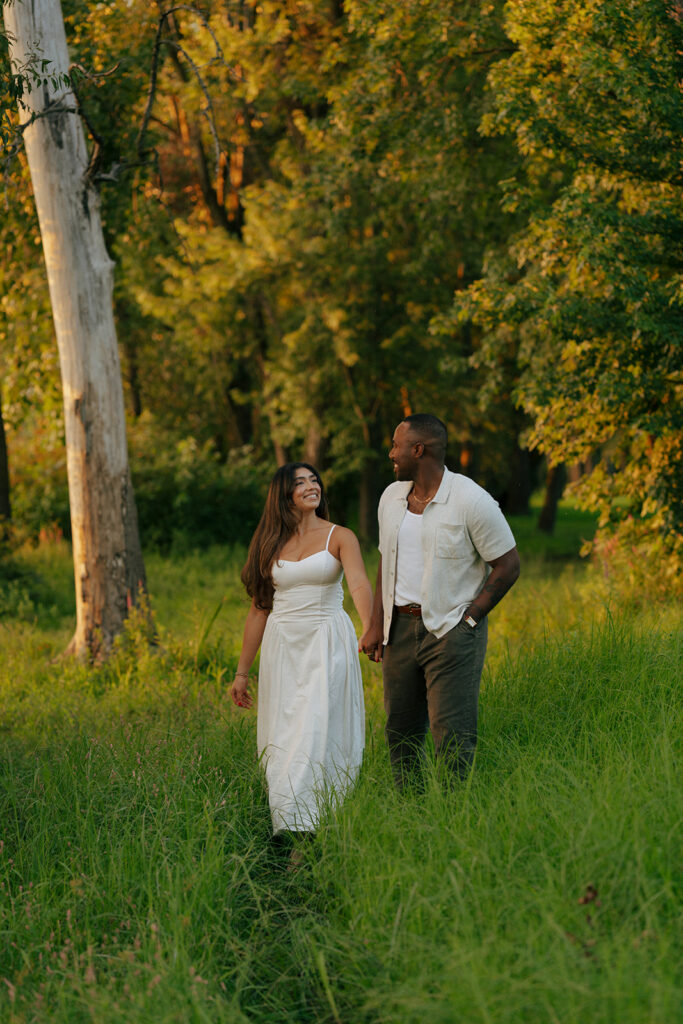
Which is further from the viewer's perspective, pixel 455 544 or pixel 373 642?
pixel 373 642

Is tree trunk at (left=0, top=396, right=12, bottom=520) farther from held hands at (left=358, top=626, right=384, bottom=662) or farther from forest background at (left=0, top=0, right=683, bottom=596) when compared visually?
held hands at (left=358, top=626, right=384, bottom=662)

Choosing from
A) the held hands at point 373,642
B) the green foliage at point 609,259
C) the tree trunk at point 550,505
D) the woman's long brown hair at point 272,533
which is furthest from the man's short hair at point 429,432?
the tree trunk at point 550,505

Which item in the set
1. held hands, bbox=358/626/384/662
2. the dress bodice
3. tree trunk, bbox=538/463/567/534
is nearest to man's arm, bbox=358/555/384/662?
held hands, bbox=358/626/384/662

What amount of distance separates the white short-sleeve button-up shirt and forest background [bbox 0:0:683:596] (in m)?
4.53

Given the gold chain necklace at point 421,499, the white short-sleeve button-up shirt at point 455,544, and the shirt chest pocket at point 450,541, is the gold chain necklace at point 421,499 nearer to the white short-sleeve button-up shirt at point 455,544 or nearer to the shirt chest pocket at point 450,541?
the white short-sleeve button-up shirt at point 455,544

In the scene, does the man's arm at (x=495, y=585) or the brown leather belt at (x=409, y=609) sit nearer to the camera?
the man's arm at (x=495, y=585)

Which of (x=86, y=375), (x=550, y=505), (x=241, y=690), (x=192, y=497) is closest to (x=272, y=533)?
(x=241, y=690)

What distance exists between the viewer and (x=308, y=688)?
488cm

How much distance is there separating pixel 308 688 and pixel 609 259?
18.2 feet

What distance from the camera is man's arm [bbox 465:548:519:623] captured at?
4.77m

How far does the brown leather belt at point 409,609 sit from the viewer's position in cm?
490

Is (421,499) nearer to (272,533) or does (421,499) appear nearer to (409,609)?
(409,609)

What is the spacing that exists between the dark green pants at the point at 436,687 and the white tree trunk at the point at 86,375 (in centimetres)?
508

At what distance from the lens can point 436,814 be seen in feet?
13.7
